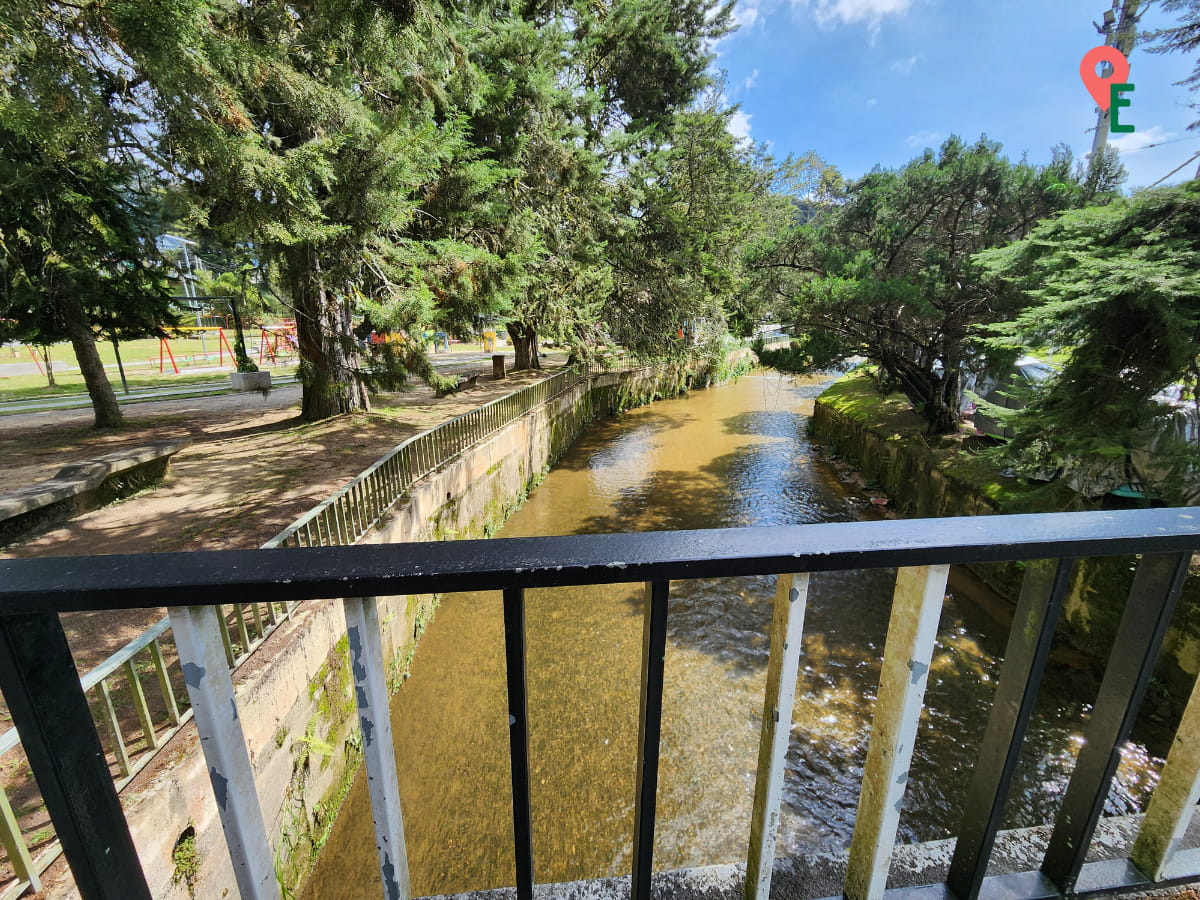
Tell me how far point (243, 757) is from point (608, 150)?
54.5ft

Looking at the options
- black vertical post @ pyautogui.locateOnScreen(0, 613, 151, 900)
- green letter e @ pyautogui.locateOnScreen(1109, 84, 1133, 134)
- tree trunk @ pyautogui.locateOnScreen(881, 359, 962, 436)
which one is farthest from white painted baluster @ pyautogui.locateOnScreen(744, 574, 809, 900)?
tree trunk @ pyautogui.locateOnScreen(881, 359, 962, 436)

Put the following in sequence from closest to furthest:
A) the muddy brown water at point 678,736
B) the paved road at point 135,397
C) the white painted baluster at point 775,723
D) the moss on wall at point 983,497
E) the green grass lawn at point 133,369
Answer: the white painted baluster at point 775,723 → the muddy brown water at point 678,736 → the moss on wall at point 983,497 → the paved road at point 135,397 → the green grass lawn at point 133,369

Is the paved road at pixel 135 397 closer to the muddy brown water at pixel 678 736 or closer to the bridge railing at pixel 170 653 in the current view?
the bridge railing at pixel 170 653

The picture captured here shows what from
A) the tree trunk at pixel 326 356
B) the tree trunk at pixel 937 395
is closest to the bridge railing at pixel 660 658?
the tree trunk at pixel 326 356

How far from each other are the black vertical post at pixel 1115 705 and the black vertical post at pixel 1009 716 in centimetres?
10

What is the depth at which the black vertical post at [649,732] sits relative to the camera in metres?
0.85

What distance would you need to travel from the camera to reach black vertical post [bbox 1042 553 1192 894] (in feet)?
2.96

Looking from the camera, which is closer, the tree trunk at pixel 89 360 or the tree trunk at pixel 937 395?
the tree trunk at pixel 89 360

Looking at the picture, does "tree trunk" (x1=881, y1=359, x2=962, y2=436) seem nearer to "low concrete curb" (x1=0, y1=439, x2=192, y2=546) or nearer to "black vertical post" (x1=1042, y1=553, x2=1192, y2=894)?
"black vertical post" (x1=1042, y1=553, x2=1192, y2=894)

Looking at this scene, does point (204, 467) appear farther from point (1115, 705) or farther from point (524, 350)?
point (524, 350)

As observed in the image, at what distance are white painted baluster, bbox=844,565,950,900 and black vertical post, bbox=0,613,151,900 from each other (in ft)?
3.75

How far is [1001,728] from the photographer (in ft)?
3.22

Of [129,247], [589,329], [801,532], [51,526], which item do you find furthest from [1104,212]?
[129,247]

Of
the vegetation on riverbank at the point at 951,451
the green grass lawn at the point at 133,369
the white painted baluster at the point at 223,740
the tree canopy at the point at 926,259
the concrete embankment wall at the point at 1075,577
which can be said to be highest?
the tree canopy at the point at 926,259
